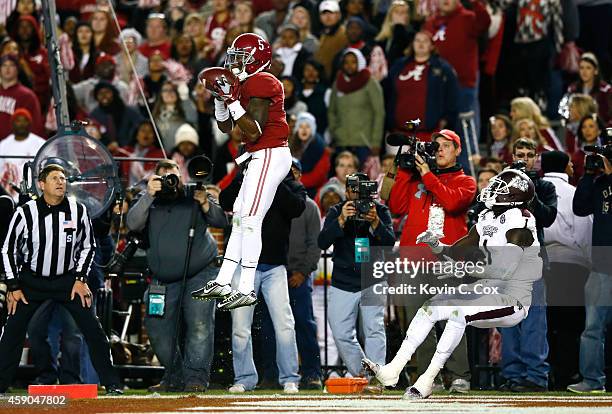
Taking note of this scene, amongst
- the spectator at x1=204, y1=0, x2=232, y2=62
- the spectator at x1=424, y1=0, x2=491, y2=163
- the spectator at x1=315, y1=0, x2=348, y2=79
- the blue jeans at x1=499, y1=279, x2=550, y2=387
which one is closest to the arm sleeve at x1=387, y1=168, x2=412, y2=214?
the blue jeans at x1=499, y1=279, x2=550, y2=387

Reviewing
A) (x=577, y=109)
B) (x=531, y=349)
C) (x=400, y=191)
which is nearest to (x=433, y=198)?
(x=400, y=191)

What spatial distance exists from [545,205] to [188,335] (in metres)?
3.22

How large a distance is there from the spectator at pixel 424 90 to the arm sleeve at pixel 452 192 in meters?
3.83

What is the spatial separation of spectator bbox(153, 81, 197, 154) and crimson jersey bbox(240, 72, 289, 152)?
6842mm

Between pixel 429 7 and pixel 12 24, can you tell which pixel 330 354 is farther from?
pixel 12 24

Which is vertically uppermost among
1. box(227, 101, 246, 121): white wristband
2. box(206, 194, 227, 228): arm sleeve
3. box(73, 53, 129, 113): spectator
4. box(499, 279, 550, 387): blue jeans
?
box(73, 53, 129, 113): spectator

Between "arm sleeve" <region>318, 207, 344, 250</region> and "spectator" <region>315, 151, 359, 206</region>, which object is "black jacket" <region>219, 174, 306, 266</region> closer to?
"arm sleeve" <region>318, 207, 344, 250</region>

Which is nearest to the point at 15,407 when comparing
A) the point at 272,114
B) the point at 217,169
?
the point at 272,114

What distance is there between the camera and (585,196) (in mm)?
12484

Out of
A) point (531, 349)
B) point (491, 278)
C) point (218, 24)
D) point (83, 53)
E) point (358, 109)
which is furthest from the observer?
point (218, 24)

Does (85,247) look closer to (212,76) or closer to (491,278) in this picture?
(212,76)

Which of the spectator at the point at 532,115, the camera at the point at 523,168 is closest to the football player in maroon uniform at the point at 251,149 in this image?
the camera at the point at 523,168

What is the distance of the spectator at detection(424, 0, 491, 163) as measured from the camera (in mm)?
16922

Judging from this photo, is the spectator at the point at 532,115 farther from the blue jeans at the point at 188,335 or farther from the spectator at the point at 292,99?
the blue jeans at the point at 188,335
